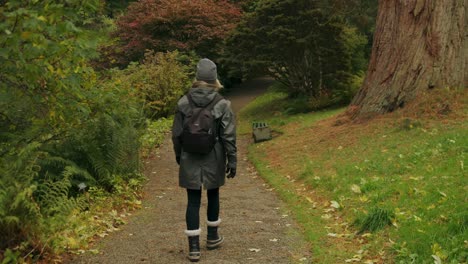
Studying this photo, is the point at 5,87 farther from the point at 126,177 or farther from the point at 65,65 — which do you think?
the point at 126,177

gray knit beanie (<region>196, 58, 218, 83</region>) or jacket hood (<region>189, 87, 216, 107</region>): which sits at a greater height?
gray knit beanie (<region>196, 58, 218, 83</region>)

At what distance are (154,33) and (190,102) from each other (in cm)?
2223

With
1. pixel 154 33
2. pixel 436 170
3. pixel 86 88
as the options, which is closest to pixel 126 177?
pixel 86 88

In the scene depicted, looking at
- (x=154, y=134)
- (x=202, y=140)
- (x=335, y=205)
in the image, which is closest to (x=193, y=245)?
(x=202, y=140)

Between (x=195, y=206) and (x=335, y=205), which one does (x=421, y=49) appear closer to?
(x=335, y=205)

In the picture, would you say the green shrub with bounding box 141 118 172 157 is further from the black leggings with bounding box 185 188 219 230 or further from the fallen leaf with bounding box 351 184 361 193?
the black leggings with bounding box 185 188 219 230

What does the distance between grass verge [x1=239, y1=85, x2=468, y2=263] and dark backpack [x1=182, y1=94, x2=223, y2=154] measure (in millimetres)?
1560

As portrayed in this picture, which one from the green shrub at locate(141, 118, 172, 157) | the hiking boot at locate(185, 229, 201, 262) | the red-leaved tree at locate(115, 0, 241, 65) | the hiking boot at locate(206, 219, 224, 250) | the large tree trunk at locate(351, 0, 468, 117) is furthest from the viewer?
the red-leaved tree at locate(115, 0, 241, 65)

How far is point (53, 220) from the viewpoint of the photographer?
5.25 metres

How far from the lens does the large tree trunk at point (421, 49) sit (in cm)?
1177

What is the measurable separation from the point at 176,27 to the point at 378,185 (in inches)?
823

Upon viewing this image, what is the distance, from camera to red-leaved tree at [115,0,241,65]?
87.0ft

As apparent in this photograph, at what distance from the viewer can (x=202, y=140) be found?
5.44m

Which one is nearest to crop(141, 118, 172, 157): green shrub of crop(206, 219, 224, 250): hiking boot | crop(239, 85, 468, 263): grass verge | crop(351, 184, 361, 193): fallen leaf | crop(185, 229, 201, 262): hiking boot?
crop(239, 85, 468, 263): grass verge
